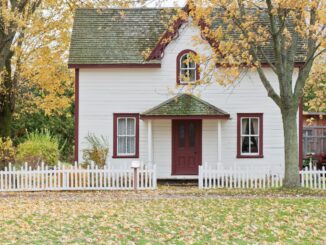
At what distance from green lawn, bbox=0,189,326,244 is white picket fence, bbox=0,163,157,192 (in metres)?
2.22

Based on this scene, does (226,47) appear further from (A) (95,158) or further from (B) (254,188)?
(A) (95,158)

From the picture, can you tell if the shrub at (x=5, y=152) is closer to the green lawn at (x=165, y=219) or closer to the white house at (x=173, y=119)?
the white house at (x=173, y=119)

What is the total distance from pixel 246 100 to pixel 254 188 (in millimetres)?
4956

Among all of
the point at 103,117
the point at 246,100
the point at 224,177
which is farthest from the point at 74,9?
the point at 224,177

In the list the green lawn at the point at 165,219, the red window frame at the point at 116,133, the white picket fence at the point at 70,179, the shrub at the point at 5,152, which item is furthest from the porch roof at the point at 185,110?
the shrub at the point at 5,152

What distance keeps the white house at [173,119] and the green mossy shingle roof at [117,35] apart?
84mm

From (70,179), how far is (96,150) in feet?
9.13

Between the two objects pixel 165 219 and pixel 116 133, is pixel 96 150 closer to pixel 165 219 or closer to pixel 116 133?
pixel 116 133

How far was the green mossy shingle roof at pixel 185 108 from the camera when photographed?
26.0m

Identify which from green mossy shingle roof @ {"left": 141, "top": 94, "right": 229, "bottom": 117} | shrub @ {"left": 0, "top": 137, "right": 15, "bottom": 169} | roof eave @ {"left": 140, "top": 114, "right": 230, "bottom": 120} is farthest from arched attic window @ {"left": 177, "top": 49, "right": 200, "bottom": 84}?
shrub @ {"left": 0, "top": 137, "right": 15, "bottom": 169}

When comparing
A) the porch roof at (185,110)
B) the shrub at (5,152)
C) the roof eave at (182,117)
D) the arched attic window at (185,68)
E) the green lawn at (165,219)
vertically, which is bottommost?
the green lawn at (165,219)

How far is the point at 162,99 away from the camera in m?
26.9

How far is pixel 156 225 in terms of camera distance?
14227 mm

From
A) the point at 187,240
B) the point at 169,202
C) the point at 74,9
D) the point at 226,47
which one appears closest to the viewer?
the point at 187,240
